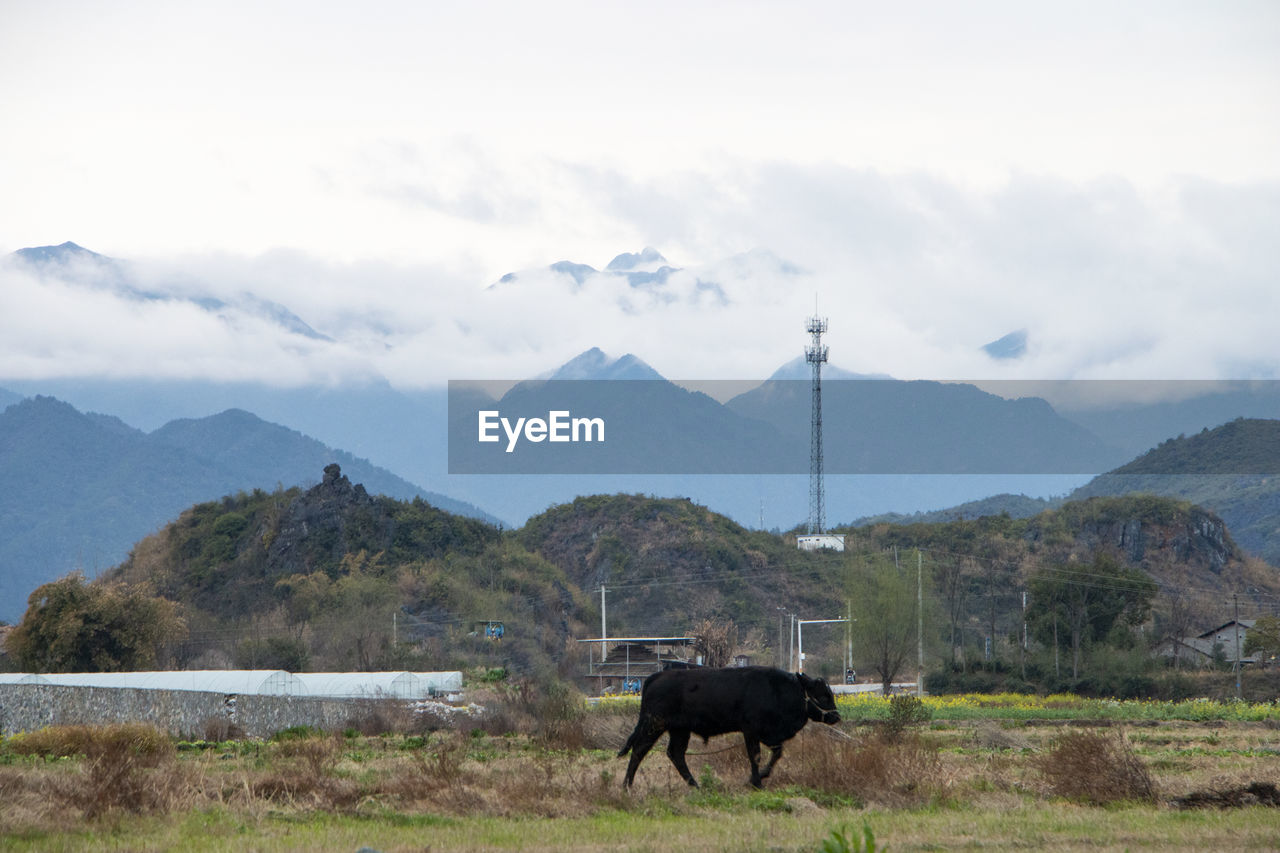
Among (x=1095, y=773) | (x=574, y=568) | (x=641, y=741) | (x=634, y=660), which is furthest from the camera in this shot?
(x=574, y=568)

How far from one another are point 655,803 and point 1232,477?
520 feet

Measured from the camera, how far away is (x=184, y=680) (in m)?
46.6

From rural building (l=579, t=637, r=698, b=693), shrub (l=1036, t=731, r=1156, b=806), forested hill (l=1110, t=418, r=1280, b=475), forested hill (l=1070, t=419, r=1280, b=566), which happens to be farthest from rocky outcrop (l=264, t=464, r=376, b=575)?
forested hill (l=1110, t=418, r=1280, b=475)

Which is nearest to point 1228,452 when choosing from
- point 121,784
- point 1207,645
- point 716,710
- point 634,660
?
point 1207,645

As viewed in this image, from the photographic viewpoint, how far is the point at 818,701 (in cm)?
1956

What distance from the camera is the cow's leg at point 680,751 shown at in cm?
1803

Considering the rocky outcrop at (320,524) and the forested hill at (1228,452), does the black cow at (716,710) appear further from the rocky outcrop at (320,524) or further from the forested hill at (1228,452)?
the forested hill at (1228,452)

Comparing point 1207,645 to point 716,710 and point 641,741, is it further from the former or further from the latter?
point 641,741

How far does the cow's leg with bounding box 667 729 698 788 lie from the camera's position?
18.0 metres

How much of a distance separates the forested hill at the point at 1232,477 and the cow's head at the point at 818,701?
135 m

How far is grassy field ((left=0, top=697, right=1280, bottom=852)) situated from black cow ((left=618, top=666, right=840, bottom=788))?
594 millimetres

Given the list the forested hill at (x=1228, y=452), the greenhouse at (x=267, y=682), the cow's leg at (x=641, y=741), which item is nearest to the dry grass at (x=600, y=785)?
the cow's leg at (x=641, y=741)

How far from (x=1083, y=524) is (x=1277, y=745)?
96.6m

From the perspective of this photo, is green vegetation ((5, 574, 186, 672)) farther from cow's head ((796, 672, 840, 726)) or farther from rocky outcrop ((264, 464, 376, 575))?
cow's head ((796, 672, 840, 726))
